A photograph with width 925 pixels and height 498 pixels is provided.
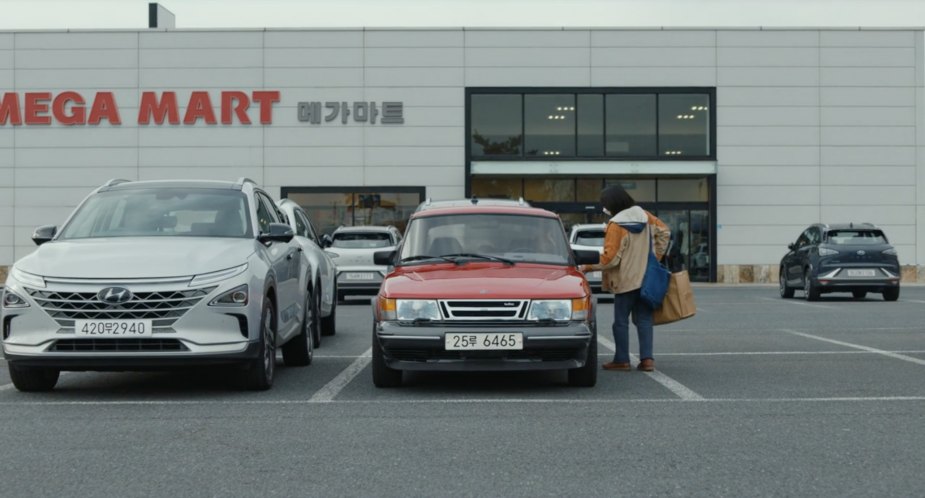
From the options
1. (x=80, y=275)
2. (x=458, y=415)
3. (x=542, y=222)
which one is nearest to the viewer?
(x=458, y=415)

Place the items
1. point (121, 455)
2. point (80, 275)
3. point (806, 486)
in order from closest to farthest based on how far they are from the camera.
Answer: point (806, 486) → point (121, 455) → point (80, 275)

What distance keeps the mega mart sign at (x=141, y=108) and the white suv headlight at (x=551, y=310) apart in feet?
99.5

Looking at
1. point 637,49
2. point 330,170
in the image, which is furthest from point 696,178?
point 330,170

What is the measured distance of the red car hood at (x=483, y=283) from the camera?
8.73 m

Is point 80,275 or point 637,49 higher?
point 637,49

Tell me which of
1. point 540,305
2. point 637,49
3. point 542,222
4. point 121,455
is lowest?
point 121,455

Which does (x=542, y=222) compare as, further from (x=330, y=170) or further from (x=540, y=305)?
(x=330, y=170)

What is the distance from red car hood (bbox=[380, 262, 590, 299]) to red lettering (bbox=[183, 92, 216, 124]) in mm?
29794

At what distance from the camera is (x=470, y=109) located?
38.0 m

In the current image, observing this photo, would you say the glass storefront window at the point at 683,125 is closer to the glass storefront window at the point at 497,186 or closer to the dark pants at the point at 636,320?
the glass storefront window at the point at 497,186

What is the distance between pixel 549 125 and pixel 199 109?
11045 mm

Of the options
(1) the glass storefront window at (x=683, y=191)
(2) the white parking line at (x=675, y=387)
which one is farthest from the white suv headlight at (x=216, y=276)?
(1) the glass storefront window at (x=683, y=191)

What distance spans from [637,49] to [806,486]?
111 feet

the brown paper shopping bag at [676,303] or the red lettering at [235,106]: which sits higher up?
the red lettering at [235,106]
